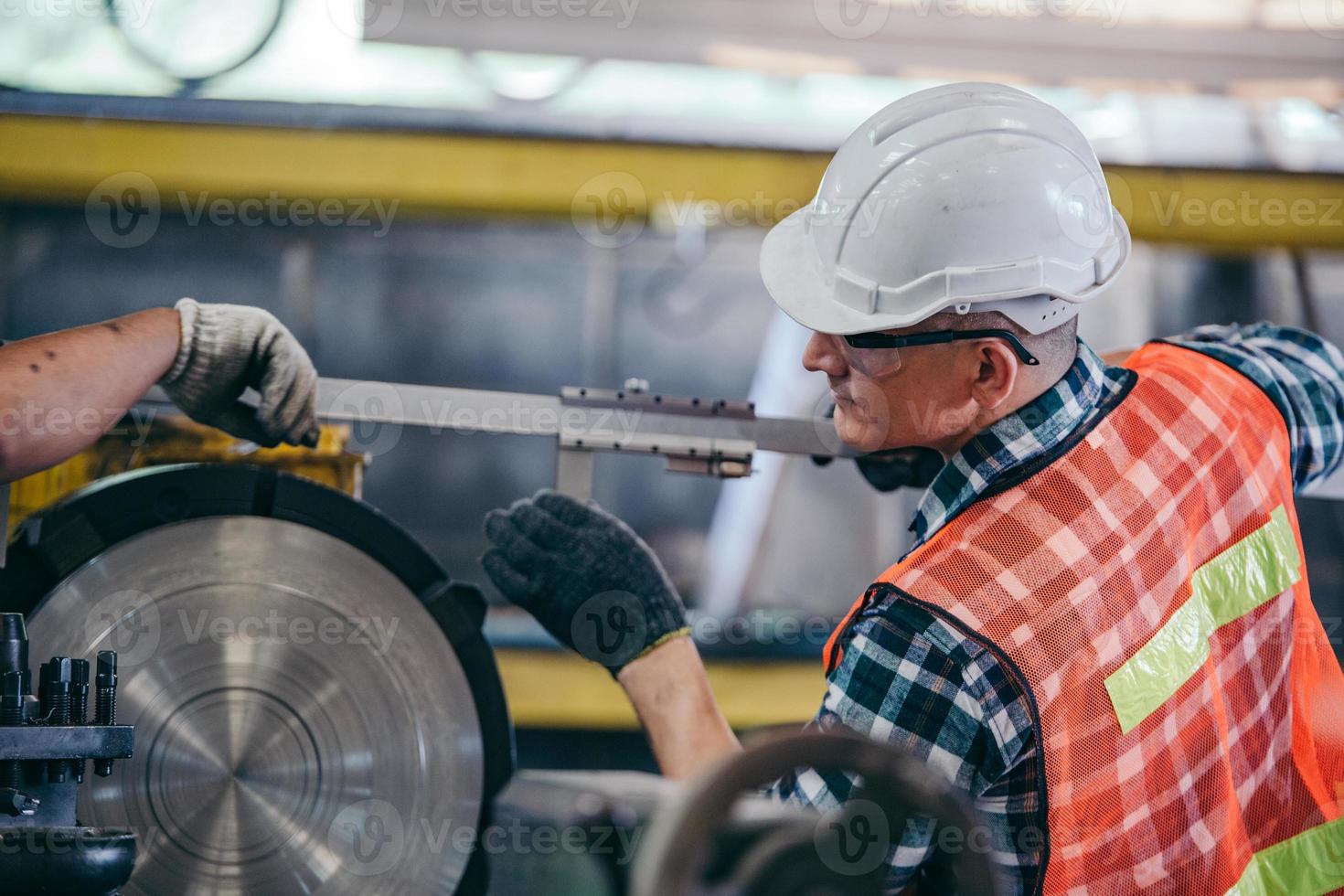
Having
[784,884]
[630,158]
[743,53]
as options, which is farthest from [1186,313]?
[784,884]

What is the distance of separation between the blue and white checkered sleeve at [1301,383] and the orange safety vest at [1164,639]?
0.18 ft

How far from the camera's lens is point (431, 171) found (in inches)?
79.7

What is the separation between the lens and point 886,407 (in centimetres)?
97

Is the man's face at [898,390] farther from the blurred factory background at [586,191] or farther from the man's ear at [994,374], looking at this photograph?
the blurred factory background at [586,191]

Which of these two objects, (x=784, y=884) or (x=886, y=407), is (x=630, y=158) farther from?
(x=784, y=884)

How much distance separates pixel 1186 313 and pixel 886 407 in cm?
170

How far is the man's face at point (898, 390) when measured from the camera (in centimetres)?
95
